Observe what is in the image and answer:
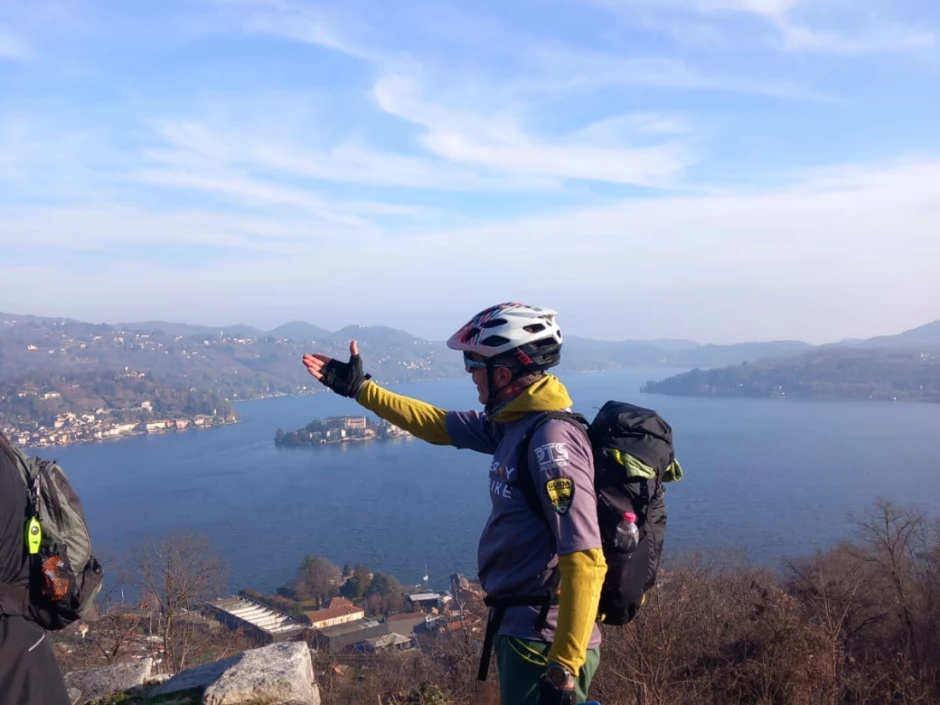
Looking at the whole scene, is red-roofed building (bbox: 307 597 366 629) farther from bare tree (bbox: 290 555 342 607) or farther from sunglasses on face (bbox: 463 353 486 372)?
sunglasses on face (bbox: 463 353 486 372)

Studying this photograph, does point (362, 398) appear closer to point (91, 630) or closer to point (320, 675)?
point (320, 675)

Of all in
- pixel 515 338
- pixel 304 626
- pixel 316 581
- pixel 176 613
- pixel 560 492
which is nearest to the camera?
pixel 560 492

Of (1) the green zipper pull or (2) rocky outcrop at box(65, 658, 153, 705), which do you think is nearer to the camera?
(1) the green zipper pull

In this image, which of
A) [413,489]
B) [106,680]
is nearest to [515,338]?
[106,680]

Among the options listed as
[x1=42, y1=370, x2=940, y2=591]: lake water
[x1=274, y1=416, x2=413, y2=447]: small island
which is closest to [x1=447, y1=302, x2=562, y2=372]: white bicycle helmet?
[x1=42, y1=370, x2=940, y2=591]: lake water

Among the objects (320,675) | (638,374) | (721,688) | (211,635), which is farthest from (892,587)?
(638,374)

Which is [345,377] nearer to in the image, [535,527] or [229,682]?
[535,527]
